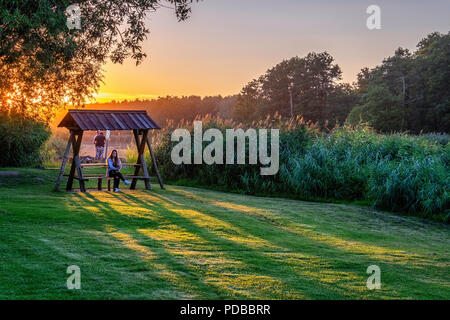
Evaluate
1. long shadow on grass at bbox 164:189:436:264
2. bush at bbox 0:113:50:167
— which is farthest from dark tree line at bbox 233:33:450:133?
long shadow on grass at bbox 164:189:436:264

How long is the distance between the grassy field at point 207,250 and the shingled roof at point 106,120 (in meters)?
2.36

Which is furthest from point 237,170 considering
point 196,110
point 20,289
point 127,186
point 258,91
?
point 196,110

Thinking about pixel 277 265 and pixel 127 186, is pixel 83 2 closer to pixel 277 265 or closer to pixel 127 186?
pixel 127 186

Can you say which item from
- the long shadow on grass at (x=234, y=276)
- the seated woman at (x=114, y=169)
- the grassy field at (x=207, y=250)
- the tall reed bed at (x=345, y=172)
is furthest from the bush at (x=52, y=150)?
the long shadow on grass at (x=234, y=276)

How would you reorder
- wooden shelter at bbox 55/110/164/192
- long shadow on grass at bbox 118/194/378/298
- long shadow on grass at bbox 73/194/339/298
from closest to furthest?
long shadow on grass at bbox 73/194/339/298 < long shadow on grass at bbox 118/194/378/298 < wooden shelter at bbox 55/110/164/192

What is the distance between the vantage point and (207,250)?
24.5ft

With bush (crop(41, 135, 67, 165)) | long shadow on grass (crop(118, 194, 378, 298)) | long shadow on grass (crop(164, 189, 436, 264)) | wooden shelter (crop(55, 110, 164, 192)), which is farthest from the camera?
bush (crop(41, 135, 67, 165))

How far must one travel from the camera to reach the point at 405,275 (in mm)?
6652

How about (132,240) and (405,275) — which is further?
(132,240)

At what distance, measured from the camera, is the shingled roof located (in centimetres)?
1420

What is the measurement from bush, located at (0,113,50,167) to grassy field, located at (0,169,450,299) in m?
9.68

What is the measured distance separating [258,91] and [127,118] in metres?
58.6

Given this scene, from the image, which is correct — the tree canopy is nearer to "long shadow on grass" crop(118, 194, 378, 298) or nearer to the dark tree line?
"long shadow on grass" crop(118, 194, 378, 298)

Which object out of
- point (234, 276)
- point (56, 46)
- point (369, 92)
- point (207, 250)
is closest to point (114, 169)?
point (56, 46)
